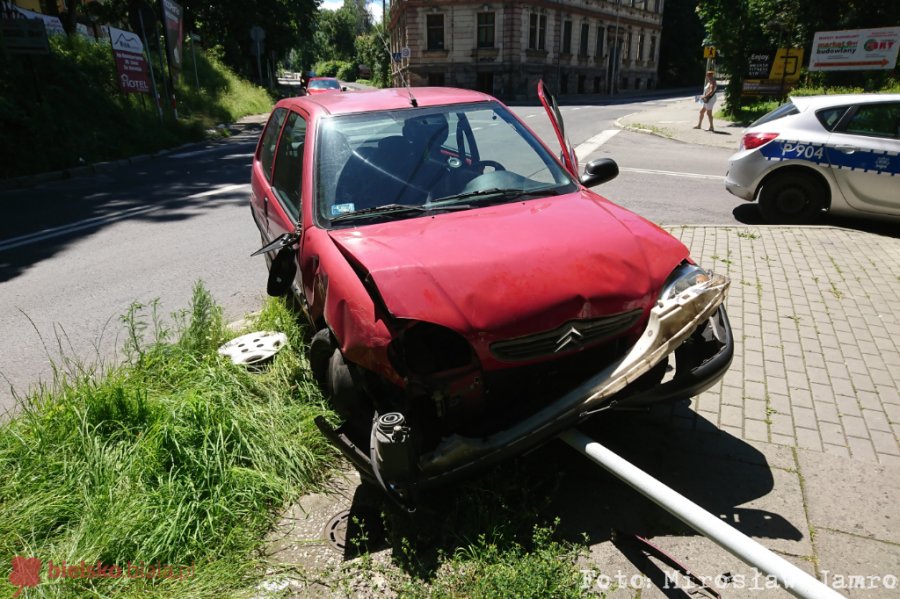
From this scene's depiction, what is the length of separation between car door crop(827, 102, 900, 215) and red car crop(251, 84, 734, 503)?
518cm

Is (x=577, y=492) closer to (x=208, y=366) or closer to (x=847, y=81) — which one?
(x=208, y=366)

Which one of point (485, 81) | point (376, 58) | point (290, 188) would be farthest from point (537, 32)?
point (290, 188)

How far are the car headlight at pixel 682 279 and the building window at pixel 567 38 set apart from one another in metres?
50.7

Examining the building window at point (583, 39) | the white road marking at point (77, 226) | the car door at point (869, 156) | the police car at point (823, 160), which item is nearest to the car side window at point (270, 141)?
the white road marking at point (77, 226)

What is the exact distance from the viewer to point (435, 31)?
150 ft

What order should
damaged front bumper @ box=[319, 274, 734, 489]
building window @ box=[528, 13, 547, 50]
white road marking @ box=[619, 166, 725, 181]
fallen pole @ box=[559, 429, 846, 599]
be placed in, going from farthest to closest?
building window @ box=[528, 13, 547, 50] → white road marking @ box=[619, 166, 725, 181] → damaged front bumper @ box=[319, 274, 734, 489] → fallen pole @ box=[559, 429, 846, 599]

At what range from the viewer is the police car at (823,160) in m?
6.85

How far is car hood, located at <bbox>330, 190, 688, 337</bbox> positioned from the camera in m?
2.51

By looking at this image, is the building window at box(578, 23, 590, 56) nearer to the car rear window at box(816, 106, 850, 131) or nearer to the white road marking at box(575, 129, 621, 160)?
the white road marking at box(575, 129, 621, 160)

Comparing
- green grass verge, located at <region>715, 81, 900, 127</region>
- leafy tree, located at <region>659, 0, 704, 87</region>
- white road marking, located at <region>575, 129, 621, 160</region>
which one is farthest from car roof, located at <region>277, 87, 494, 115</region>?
leafy tree, located at <region>659, 0, 704, 87</region>

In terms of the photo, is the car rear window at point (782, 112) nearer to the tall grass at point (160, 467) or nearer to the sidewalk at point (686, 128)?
the tall grass at point (160, 467)

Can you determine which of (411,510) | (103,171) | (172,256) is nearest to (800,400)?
(411,510)

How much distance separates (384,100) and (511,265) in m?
2.04

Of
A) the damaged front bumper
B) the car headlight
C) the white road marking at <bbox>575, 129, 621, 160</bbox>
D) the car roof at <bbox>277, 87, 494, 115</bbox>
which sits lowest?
the white road marking at <bbox>575, 129, 621, 160</bbox>
